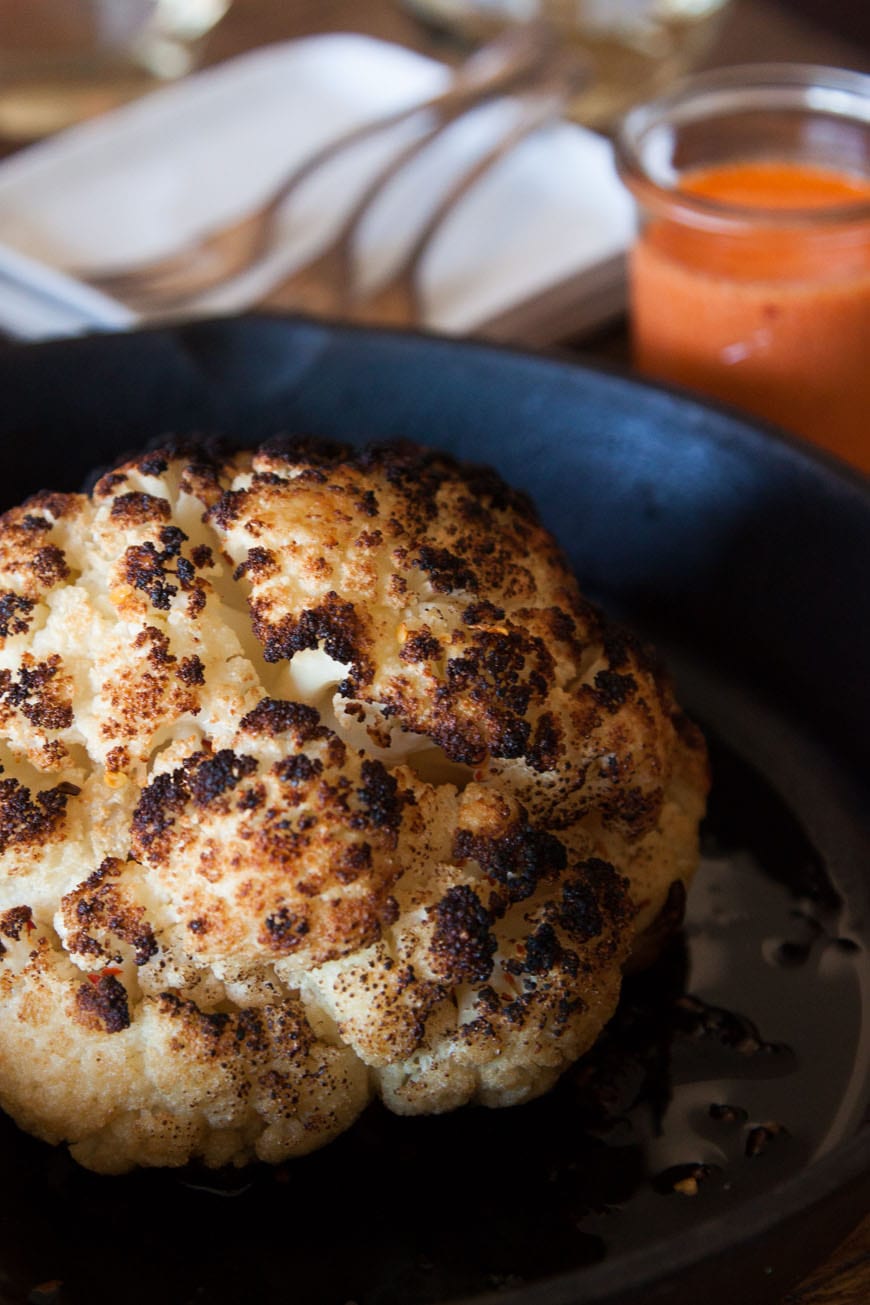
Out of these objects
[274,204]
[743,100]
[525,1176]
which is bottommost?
[525,1176]

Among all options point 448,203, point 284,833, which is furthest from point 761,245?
point 284,833

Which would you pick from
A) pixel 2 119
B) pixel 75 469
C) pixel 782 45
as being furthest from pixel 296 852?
pixel 782 45

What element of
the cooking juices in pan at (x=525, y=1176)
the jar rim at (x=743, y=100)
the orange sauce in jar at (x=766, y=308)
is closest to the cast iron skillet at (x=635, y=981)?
the cooking juices in pan at (x=525, y=1176)

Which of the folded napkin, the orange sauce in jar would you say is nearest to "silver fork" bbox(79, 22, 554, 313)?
the folded napkin

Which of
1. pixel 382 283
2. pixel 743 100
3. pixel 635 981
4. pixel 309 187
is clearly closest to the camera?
pixel 635 981

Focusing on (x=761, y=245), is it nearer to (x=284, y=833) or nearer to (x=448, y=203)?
(x=448, y=203)

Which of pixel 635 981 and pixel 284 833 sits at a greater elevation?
pixel 284 833

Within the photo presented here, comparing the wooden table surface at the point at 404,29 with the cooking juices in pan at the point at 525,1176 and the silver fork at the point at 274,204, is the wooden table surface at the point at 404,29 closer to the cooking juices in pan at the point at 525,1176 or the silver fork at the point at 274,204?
the silver fork at the point at 274,204
